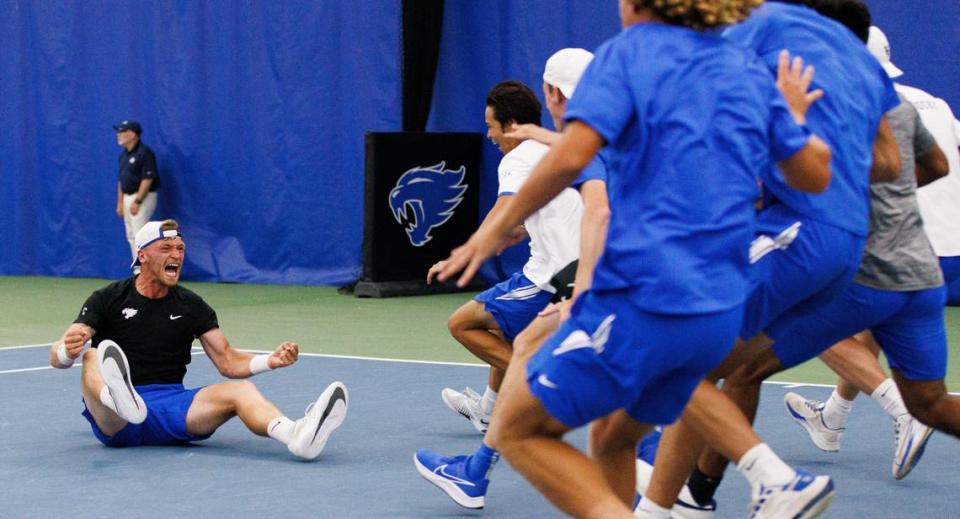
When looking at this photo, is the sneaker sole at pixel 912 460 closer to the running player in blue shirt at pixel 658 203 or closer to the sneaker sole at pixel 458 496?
the sneaker sole at pixel 458 496

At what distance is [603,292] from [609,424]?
554 millimetres

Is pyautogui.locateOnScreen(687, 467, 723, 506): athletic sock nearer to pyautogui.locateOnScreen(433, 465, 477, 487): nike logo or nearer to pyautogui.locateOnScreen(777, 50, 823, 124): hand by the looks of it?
pyautogui.locateOnScreen(433, 465, 477, 487): nike logo

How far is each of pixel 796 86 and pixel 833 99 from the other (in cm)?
27

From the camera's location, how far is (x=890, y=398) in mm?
5352

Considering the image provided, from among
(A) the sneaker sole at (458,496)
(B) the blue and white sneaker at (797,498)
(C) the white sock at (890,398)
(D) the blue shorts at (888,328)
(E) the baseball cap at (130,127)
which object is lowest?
(E) the baseball cap at (130,127)

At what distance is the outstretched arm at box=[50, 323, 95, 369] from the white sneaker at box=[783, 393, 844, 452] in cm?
269

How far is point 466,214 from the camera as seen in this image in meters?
14.1

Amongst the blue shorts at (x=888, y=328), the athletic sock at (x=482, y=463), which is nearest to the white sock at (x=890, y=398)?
the blue shorts at (x=888, y=328)

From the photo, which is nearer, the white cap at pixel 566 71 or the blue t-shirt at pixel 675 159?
the blue t-shirt at pixel 675 159

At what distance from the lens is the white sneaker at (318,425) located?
5660mm

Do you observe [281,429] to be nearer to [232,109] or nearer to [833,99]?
[833,99]

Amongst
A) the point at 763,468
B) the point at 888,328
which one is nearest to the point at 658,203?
the point at 763,468

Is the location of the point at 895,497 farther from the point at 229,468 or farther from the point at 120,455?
the point at 120,455

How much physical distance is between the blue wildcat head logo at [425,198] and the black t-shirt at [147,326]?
7.23m
